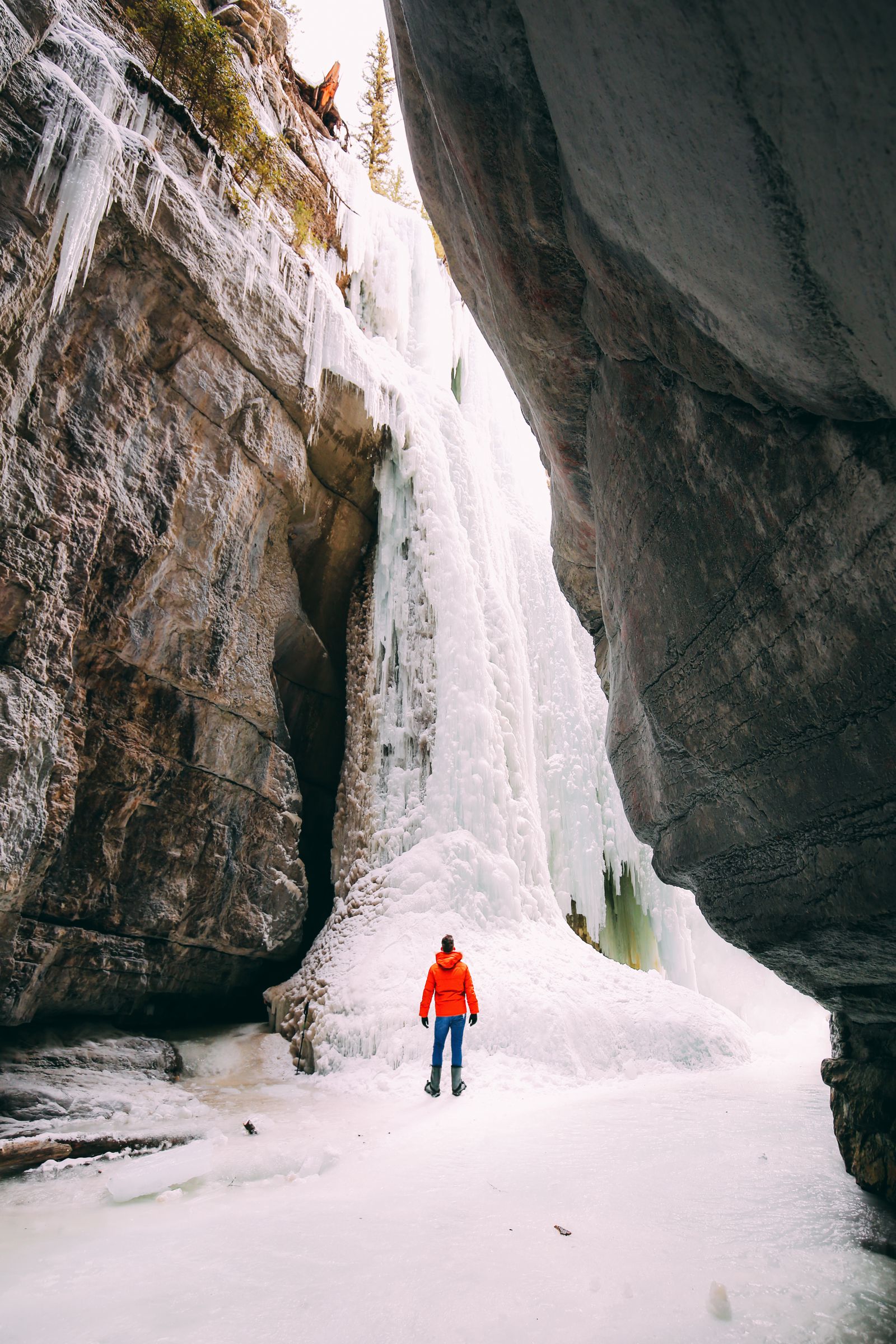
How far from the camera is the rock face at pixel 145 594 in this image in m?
4.76

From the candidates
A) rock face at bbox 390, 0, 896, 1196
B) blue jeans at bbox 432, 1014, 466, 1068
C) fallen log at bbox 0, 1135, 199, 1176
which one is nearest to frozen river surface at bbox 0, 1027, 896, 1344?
fallen log at bbox 0, 1135, 199, 1176

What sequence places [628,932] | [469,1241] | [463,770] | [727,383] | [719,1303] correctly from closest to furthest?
[719,1303]
[727,383]
[469,1241]
[463,770]
[628,932]

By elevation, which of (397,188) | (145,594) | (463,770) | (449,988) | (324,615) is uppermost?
(397,188)

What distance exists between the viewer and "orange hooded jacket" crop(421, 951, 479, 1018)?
15.2 feet

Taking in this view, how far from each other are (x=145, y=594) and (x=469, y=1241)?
18.0ft

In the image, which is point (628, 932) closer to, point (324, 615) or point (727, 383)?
point (324, 615)

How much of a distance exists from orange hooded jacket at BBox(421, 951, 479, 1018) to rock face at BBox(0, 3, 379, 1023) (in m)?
2.87

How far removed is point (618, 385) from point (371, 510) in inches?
291

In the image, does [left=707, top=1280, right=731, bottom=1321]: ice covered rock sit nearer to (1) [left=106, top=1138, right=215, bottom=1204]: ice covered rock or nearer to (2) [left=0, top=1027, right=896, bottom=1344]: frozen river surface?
(2) [left=0, top=1027, right=896, bottom=1344]: frozen river surface

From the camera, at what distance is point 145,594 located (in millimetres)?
6020

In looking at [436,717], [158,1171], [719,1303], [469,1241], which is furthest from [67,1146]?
[436,717]

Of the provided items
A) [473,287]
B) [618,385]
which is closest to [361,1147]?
[618,385]

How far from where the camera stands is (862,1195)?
2.43m

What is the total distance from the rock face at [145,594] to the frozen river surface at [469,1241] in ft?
8.60
